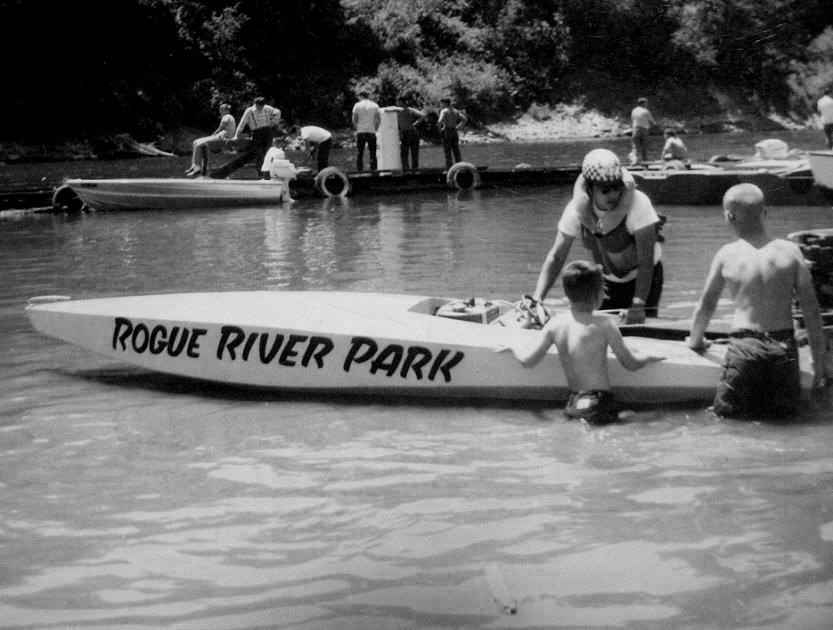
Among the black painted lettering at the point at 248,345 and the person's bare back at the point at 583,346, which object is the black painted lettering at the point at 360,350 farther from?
the person's bare back at the point at 583,346

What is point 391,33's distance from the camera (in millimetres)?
54781

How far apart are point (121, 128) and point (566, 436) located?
137 feet

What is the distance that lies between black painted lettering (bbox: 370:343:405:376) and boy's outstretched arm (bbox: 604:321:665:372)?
4.09ft

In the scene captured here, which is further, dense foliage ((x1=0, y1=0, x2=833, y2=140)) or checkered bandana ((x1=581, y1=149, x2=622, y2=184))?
dense foliage ((x1=0, y1=0, x2=833, y2=140))

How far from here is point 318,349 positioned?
709 cm

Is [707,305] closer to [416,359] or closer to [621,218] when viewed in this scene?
[621,218]

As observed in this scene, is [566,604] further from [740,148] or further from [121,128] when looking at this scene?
[121,128]

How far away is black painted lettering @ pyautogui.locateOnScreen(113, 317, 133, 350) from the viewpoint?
756 centimetres

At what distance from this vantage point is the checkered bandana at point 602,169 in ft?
22.4

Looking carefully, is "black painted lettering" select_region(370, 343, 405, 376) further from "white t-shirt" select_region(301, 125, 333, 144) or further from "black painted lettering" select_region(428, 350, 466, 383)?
"white t-shirt" select_region(301, 125, 333, 144)

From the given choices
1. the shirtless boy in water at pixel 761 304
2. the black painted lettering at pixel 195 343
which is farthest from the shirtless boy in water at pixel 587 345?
the black painted lettering at pixel 195 343

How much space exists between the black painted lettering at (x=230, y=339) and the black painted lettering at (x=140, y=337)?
52 cm

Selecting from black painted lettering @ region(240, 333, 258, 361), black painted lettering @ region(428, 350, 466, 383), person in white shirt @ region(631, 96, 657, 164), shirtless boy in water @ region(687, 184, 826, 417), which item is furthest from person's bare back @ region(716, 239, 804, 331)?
person in white shirt @ region(631, 96, 657, 164)

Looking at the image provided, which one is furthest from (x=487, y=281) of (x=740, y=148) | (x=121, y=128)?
(x=121, y=128)
